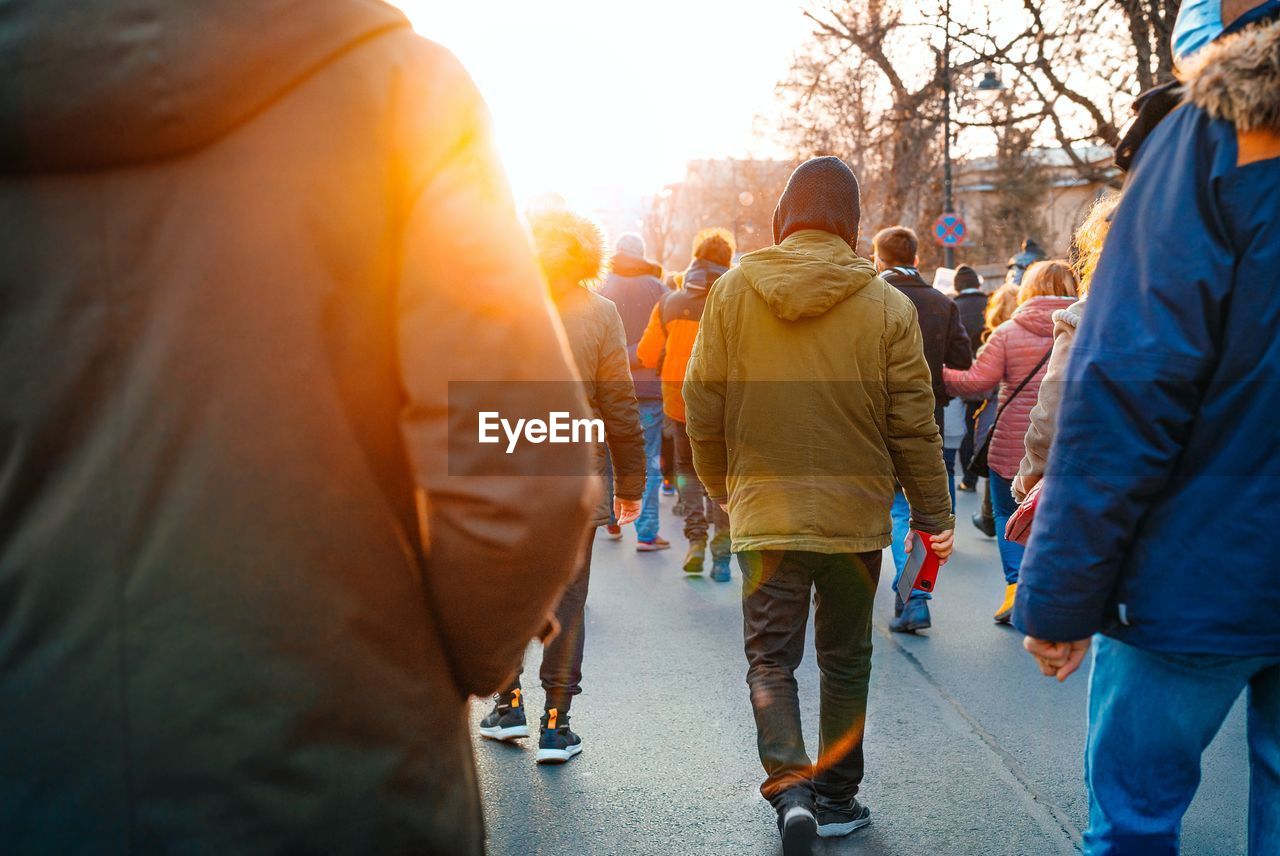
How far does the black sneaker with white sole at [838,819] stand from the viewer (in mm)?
3824

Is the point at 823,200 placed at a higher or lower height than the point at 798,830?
higher

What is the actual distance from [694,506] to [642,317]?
5.82 ft

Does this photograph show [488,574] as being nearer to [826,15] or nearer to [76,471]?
[76,471]

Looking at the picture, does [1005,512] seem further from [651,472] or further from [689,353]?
[651,472]

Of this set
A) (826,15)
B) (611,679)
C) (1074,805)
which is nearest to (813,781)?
(1074,805)

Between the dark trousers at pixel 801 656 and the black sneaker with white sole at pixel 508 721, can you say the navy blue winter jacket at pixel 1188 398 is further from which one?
the black sneaker with white sole at pixel 508 721

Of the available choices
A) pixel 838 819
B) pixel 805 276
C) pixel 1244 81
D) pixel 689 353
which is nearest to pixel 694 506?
pixel 689 353

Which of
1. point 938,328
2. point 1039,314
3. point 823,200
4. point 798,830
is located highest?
point 823,200

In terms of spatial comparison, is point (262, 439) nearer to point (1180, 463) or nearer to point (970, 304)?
point (1180, 463)

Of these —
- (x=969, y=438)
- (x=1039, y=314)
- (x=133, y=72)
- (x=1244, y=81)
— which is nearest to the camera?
(x=133, y=72)

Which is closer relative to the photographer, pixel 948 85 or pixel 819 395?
pixel 819 395

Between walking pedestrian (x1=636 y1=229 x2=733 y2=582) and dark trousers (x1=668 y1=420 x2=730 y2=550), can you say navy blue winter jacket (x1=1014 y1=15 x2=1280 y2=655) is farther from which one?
dark trousers (x1=668 y1=420 x2=730 y2=550)

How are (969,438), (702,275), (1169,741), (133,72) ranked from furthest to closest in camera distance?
(969,438) < (702,275) < (1169,741) < (133,72)

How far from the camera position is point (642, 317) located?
9.30 metres
